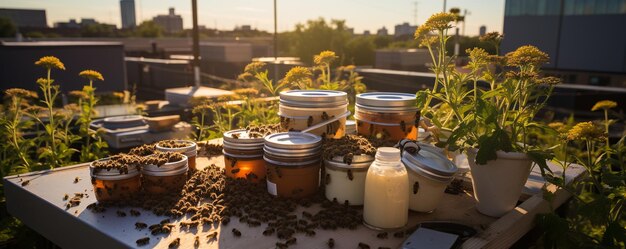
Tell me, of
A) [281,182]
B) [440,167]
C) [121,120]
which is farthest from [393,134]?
[121,120]

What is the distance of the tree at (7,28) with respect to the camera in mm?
32719

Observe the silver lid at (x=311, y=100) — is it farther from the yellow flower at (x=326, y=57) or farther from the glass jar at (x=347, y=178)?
the yellow flower at (x=326, y=57)

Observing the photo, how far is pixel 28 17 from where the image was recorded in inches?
1567

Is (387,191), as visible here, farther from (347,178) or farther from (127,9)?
(127,9)

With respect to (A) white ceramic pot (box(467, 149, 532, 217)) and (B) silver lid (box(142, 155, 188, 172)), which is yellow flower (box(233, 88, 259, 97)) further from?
(A) white ceramic pot (box(467, 149, 532, 217))

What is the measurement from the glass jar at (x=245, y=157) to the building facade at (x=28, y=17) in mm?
42760

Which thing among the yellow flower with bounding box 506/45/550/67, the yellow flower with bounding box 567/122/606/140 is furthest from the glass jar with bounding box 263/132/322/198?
the yellow flower with bounding box 567/122/606/140

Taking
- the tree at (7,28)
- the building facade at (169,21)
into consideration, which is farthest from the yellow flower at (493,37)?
the building facade at (169,21)

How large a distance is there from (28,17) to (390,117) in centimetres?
4558

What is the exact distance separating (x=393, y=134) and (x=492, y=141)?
0.57 meters

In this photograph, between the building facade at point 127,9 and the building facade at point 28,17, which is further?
the building facade at point 28,17

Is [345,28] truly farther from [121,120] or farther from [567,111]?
[121,120]

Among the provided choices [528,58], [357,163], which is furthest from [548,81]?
[357,163]

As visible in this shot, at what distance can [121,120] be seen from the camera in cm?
511
